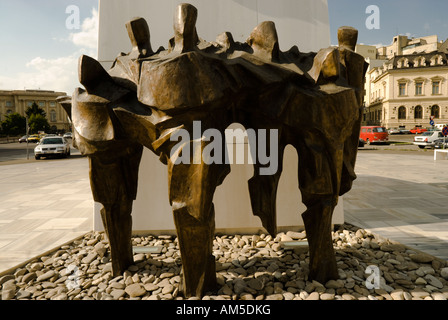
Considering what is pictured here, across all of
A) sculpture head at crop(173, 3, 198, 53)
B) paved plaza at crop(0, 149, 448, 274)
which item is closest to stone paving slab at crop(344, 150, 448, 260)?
paved plaza at crop(0, 149, 448, 274)

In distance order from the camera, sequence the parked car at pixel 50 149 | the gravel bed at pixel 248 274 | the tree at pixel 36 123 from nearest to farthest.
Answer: the gravel bed at pixel 248 274
the parked car at pixel 50 149
the tree at pixel 36 123

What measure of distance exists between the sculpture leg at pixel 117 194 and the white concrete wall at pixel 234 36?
1.38 meters

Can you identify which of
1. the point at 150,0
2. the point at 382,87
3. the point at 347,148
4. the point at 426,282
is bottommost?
the point at 426,282

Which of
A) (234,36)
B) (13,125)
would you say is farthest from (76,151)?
(13,125)

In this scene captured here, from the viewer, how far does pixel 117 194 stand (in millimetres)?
2738

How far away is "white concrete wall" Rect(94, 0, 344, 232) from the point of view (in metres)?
4.14

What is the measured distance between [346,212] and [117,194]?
4.28 m

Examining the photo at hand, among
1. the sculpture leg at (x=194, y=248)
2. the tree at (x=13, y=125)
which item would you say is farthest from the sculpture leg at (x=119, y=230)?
the tree at (x=13, y=125)

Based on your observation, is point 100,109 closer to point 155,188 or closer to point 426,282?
point 155,188

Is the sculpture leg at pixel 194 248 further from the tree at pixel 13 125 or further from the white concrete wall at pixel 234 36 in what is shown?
the tree at pixel 13 125

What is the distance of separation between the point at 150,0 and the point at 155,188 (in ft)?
8.49

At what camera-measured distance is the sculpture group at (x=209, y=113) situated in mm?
2137
